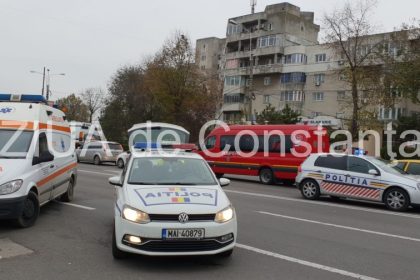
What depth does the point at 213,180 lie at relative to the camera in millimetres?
7348

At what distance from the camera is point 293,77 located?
64.4 metres

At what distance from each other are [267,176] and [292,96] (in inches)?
1816

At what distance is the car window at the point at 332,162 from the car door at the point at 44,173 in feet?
26.7

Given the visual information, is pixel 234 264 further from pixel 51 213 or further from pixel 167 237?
pixel 51 213

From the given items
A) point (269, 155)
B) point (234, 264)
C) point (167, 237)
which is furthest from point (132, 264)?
point (269, 155)

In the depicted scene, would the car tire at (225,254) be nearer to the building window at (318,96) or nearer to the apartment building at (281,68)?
the apartment building at (281,68)

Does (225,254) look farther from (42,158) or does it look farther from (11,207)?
(42,158)

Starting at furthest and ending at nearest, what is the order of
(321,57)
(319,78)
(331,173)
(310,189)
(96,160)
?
(321,57) < (319,78) < (96,160) < (310,189) < (331,173)

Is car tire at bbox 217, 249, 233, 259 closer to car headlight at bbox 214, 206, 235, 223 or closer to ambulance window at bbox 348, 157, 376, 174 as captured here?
car headlight at bbox 214, 206, 235, 223

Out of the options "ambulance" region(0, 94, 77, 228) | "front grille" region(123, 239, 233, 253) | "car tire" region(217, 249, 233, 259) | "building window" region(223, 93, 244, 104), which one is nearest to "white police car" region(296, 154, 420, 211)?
"ambulance" region(0, 94, 77, 228)

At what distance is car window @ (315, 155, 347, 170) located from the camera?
14049mm

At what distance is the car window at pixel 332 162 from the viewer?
553 inches

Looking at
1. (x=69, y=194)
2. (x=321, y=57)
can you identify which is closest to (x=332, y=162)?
(x=69, y=194)

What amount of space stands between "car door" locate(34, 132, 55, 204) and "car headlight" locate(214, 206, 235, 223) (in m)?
4.06
